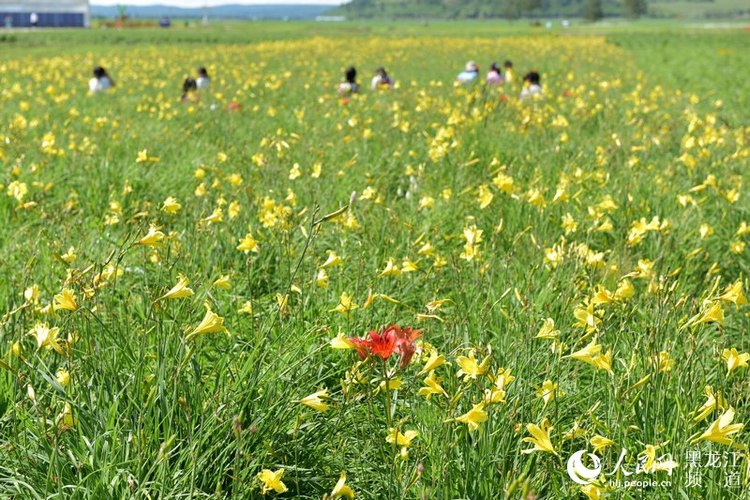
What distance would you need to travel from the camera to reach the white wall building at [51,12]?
3794 inches

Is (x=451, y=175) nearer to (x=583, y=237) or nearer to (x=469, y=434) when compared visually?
(x=583, y=237)

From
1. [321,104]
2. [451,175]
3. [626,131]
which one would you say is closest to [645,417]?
[451,175]

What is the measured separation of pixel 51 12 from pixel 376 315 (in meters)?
110

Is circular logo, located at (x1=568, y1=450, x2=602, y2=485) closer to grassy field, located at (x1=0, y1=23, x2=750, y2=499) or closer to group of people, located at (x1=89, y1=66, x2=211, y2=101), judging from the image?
grassy field, located at (x1=0, y1=23, x2=750, y2=499)

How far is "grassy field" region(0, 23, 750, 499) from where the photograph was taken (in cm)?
204

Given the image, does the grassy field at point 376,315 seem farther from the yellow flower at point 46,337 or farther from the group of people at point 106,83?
the group of people at point 106,83

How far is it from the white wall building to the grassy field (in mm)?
101153

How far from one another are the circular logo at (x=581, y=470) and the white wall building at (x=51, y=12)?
108 meters

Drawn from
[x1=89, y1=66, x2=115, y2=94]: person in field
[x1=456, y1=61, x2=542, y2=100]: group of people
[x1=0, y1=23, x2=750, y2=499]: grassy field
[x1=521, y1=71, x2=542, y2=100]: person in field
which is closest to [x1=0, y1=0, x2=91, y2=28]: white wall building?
[x1=89, y1=66, x2=115, y2=94]: person in field

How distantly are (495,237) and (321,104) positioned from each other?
6.18m

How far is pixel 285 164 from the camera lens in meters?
5.79

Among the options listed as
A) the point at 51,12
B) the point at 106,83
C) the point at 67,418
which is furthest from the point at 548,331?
the point at 51,12

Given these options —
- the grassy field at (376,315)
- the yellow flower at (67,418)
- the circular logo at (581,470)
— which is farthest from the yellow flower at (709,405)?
the yellow flower at (67,418)

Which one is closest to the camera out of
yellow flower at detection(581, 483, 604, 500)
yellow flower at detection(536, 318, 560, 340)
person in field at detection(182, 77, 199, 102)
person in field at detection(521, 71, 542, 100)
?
yellow flower at detection(581, 483, 604, 500)
